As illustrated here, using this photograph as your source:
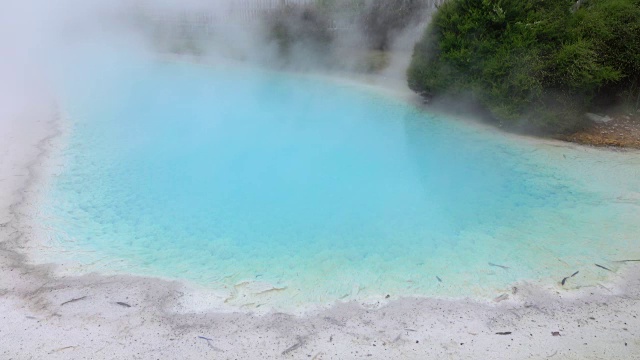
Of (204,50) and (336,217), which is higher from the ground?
(204,50)

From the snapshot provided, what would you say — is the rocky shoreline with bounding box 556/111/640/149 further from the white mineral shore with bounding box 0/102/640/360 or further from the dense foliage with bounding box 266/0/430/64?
the dense foliage with bounding box 266/0/430/64

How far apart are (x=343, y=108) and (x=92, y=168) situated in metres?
3.67

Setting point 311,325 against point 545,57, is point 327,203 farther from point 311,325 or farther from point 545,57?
point 545,57

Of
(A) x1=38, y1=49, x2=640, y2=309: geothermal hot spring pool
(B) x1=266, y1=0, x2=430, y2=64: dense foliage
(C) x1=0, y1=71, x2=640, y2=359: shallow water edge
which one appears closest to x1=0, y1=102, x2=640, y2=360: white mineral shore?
(C) x1=0, y1=71, x2=640, y2=359: shallow water edge

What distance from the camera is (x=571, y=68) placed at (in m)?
5.85

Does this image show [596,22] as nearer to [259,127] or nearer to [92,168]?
[259,127]

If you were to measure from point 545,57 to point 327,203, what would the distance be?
356cm

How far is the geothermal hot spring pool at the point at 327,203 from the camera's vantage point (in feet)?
11.7

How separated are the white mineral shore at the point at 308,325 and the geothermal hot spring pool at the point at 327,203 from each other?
0.16 m

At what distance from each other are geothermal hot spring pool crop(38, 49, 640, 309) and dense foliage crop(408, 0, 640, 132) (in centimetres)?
46

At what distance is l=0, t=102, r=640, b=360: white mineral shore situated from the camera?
2.83m

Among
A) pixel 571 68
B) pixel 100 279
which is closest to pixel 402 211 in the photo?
pixel 100 279

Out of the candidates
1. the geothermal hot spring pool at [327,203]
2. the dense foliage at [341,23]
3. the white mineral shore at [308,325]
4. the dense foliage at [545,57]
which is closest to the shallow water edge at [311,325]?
the white mineral shore at [308,325]

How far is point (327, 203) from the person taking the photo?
15.1 feet
